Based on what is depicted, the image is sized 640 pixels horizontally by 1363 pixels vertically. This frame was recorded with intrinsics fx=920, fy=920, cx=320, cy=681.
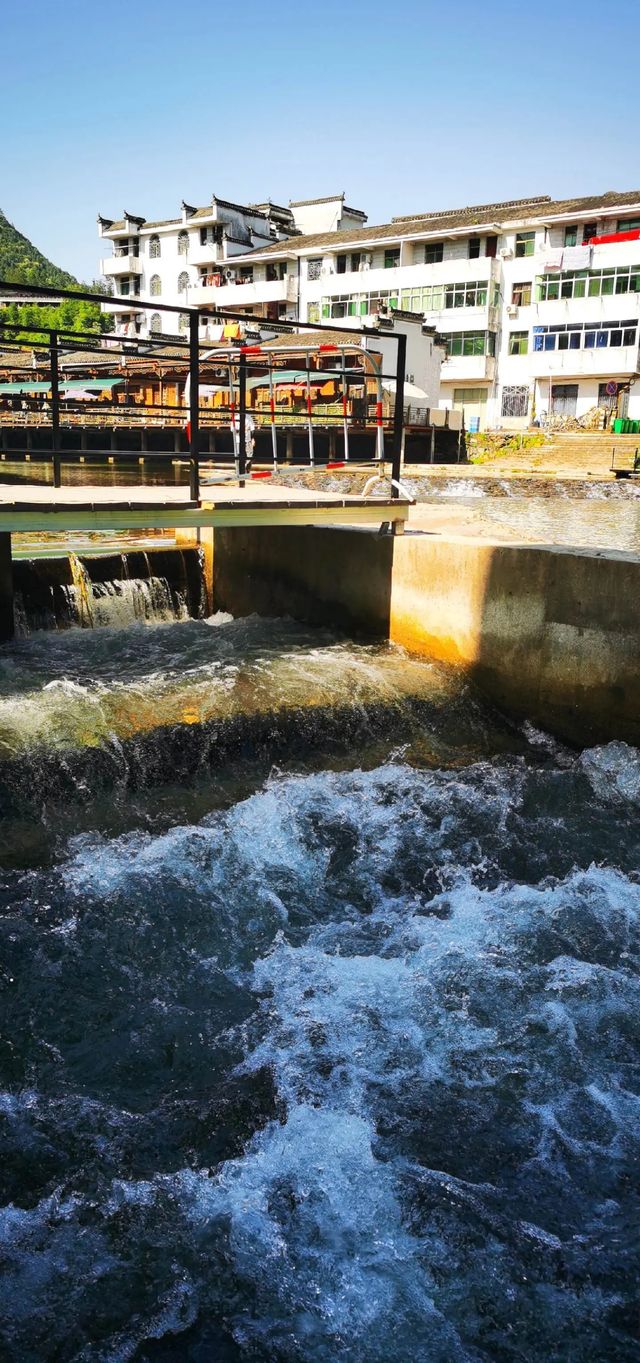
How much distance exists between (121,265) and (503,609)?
215ft

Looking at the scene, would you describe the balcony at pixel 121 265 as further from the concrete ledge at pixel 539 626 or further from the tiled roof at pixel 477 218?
the concrete ledge at pixel 539 626

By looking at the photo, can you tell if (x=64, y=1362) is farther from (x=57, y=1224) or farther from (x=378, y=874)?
(x=378, y=874)

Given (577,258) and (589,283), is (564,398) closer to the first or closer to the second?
(589,283)

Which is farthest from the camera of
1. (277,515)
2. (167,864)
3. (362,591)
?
(362,591)

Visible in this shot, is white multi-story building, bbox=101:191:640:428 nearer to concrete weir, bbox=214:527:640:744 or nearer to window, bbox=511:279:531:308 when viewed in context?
window, bbox=511:279:531:308

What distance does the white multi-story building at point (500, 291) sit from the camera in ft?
137

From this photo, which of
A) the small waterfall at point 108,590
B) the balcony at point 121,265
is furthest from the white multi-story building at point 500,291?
the small waterfall at point 108,590

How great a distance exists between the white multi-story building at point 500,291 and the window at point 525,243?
5cm

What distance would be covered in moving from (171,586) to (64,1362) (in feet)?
27.3

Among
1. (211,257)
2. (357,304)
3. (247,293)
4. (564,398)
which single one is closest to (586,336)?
(564,398)

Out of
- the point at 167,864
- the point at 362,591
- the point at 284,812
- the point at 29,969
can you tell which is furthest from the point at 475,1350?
the point at 362,591

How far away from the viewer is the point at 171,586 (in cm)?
1028

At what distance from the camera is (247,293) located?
180 ft

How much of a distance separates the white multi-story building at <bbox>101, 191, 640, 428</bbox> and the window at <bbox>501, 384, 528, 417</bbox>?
5 centimetres
